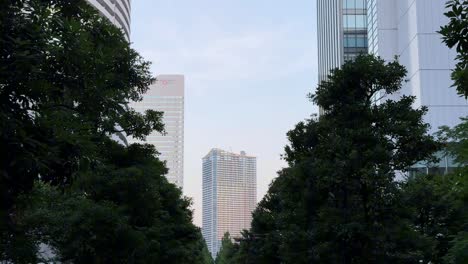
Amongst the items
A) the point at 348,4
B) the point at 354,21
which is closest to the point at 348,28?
the point at 354,21

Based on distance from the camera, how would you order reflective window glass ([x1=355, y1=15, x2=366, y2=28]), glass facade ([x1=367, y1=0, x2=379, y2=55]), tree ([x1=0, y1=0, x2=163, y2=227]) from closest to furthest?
tree ([x1=0, y1=0, x2=163, y2=227]) → glass facade ([x1=367, y1=0, x2=379, y2=55]) → reflective window glass ([x1=355, y1=15, x2=366, y2=28])

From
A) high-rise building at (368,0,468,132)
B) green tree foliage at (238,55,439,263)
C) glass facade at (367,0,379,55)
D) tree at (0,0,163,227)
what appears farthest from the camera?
glass facade at (367,0,379,55)

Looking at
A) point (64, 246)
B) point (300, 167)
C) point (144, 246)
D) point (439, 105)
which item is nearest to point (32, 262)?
point (64, 246)

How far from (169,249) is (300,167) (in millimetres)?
10816

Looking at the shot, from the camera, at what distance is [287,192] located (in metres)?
23.1

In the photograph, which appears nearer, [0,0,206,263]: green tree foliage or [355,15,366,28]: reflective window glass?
[0,0,206,263]: green tree foliage

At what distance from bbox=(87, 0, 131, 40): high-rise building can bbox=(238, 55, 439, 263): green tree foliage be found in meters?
52.5

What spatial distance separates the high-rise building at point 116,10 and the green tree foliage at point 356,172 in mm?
52505

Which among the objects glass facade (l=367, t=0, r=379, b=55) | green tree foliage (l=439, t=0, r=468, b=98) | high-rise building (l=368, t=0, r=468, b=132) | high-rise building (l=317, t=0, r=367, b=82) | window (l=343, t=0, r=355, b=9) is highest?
window (l=343, t=0, r=355, b=9)

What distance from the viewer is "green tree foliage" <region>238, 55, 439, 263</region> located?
64.3ft

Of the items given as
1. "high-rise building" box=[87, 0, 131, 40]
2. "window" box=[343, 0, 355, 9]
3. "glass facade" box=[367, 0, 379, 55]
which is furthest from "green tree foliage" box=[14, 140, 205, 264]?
"window" box=[343, 0, 355, 9]

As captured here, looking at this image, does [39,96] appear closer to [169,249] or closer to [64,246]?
[64,246]

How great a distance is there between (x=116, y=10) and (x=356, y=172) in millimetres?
64858

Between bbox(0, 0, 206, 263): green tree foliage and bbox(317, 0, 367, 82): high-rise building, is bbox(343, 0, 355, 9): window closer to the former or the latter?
bbox(317, 0, 367, 82): high-rise building
